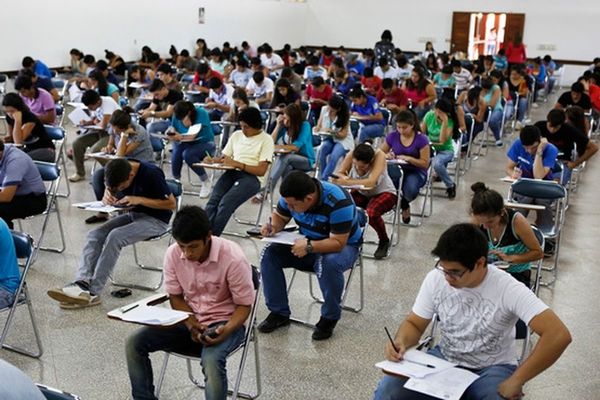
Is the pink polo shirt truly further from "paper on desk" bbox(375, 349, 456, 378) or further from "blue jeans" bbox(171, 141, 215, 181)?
"blue jeans" bbox(171, 141, 215, 181)

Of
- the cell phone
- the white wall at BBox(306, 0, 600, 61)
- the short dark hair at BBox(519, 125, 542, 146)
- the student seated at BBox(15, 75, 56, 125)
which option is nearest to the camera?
the cell phone

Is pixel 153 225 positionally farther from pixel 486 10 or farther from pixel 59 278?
pixel 486 10

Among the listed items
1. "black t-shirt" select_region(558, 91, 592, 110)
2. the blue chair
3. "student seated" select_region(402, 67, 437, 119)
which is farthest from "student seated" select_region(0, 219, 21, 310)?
"black t-shirt" select_region(558, 91, 592, 110)

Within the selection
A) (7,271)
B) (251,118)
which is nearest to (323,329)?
(7,271)

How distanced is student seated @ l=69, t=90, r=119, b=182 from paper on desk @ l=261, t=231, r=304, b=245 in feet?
13.5

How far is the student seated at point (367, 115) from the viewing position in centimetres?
890

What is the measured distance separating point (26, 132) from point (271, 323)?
12.4 feet

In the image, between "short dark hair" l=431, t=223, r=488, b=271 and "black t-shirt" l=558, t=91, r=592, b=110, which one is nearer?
"short dark hair" l=431, t=223, r=488, b=271

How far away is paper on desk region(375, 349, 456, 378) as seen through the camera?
2.58 metres

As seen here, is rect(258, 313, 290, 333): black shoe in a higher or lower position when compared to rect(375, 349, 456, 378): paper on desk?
lower

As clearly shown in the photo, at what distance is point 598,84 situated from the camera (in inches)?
469

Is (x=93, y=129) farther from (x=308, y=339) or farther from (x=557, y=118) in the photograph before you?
(x=557, y=118)

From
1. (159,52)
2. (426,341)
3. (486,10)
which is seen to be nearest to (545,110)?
(486,10)

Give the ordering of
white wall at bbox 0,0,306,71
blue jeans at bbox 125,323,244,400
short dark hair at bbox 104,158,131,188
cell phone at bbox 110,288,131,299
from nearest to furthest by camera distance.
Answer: blue jeans at bbox 125,323,244,400 < short dark hair at bbox 104,158,131,188 < cell phone at bbox 110,288,131,299 < white wall at bbox 0,0,306,71
